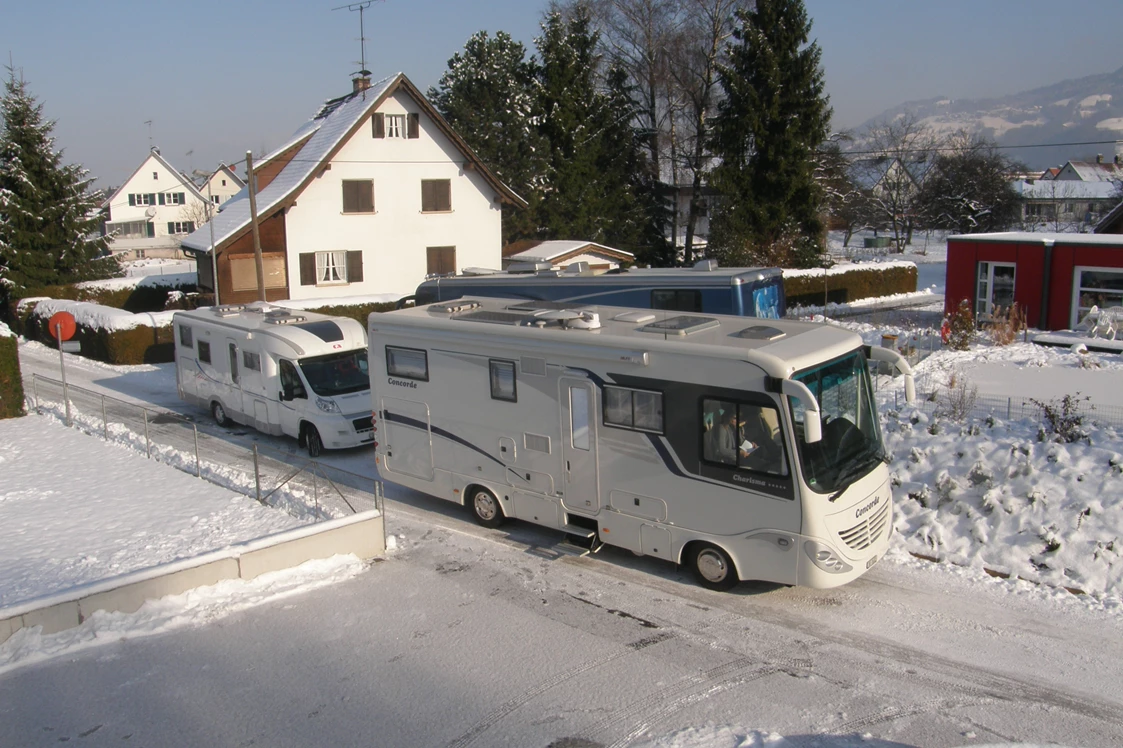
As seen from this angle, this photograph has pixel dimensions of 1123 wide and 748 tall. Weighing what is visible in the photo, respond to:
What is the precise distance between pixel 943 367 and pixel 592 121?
31.2 metres

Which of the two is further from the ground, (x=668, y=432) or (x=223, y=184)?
(x=223, y=184)

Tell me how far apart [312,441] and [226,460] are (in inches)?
59.2

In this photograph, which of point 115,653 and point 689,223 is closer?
point 115,653

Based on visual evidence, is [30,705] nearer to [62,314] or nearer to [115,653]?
[115,653]

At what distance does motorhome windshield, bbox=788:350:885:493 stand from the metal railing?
537 cm

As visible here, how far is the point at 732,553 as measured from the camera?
938 centimetres

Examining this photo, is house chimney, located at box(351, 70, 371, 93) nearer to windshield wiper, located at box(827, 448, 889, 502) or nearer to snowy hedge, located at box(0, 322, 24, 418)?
snowy hedge, located at box(0, 322, 24, 418)

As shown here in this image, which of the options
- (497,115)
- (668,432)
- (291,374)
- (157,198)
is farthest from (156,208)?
(668,432)

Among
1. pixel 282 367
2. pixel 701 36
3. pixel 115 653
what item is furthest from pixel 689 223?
pixel 115 653

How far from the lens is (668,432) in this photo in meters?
9.63

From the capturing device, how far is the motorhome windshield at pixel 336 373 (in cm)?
1577

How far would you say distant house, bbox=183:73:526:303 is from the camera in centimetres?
3197

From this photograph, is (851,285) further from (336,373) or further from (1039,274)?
(336,373)

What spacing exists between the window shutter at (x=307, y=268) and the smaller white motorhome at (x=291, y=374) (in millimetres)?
14627
